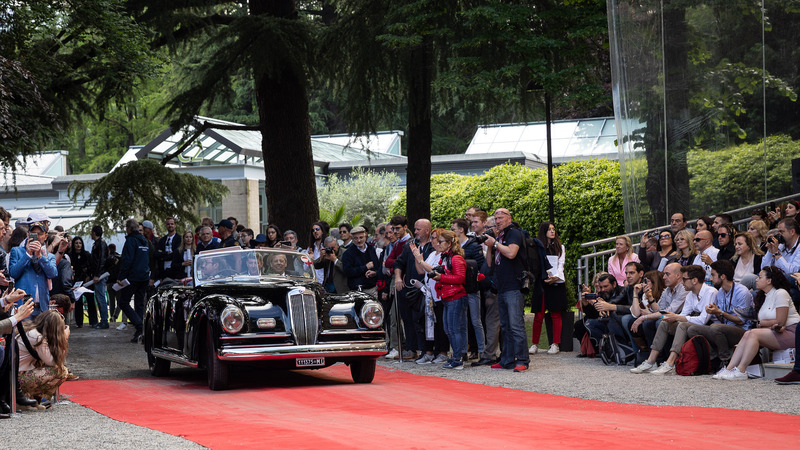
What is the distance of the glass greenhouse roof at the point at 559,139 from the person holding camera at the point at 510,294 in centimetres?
2528

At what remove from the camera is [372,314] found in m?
11.9

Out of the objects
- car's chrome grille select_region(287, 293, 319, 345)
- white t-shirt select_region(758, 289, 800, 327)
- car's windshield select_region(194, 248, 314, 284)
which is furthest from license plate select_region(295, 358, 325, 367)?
white t-shirt select_region(758, 289, 800, 327)

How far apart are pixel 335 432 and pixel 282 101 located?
13262 mm

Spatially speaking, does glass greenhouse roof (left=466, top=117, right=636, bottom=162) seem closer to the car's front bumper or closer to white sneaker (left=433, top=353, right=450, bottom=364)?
white sneaker (left=433, top=353, right=450, bottom=364)

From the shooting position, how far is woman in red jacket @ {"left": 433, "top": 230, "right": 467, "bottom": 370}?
1332 cm

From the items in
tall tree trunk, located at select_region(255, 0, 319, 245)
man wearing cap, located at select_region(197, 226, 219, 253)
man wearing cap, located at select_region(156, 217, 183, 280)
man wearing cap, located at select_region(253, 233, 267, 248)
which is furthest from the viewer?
tall tree trunk, located at select_region(255, 0, 319, 245)

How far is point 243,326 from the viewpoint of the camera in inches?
438

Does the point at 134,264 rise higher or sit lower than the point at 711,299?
higher

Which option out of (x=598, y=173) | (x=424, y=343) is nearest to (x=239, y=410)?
(x=424, y=343)

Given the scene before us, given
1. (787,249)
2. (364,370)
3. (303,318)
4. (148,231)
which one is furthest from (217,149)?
(787,249)

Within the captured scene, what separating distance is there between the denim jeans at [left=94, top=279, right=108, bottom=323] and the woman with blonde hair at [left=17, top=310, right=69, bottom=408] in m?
11.2

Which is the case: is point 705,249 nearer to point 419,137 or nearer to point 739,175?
point 739,175

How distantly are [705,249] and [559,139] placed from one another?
28.8 meters

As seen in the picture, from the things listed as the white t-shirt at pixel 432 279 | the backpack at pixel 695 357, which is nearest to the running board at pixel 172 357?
the white t-shirt at pixel 432 279
